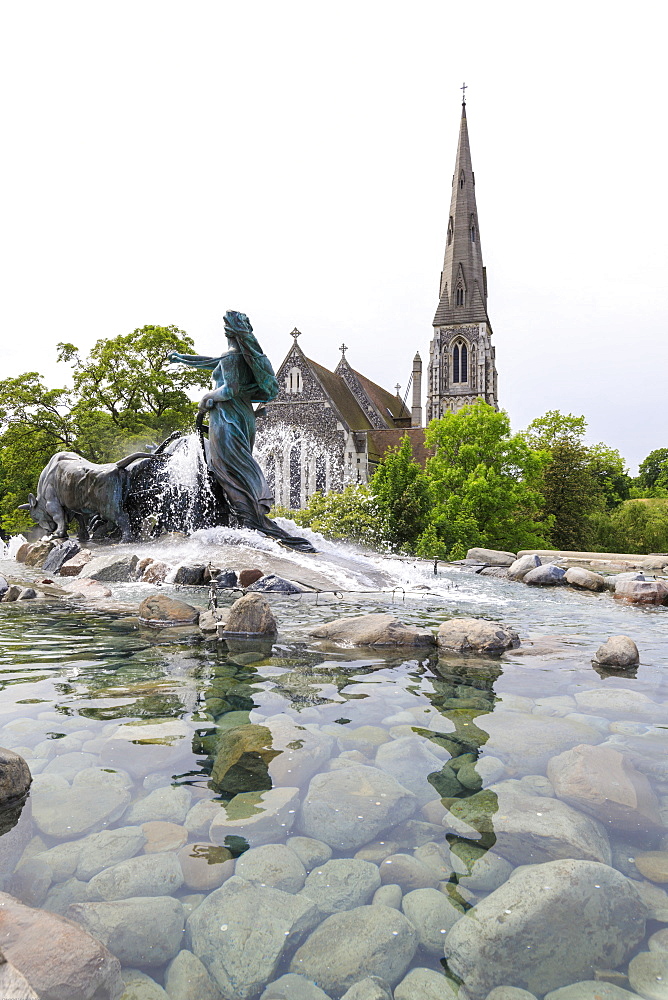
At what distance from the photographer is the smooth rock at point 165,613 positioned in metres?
6.18

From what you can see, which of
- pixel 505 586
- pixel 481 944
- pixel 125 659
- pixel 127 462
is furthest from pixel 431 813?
pixel 127 462

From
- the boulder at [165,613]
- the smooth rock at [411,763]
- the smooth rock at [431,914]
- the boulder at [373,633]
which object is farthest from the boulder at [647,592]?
the smooth rock at [431,914]

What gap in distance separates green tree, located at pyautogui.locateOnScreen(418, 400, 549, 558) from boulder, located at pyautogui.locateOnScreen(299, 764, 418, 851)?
52.7 feet

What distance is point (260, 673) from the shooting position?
14.3ft

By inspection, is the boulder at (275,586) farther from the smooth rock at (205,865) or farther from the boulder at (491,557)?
the boulder at (491,557)

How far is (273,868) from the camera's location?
79.9 inches

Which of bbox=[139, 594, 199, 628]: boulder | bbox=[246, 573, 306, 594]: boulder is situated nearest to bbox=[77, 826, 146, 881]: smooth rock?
bbox=[139, 594, 199, 628]: boulder

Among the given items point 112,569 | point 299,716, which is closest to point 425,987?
point 299,716

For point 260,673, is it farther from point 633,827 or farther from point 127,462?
point 127,462

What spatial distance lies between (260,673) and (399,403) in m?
58.1

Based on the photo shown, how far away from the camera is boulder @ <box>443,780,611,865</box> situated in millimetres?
2104

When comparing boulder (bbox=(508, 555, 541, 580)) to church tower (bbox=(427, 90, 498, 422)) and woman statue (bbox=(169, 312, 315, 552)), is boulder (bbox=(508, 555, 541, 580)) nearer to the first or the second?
woman statue (bbox=(169, 312, 315, 552))

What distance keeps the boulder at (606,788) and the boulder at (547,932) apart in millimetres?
462

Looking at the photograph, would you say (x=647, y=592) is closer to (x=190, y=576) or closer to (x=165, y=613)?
(x=165, y=613)
